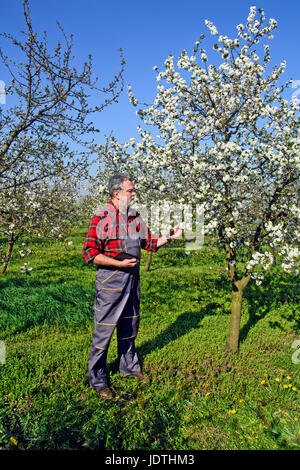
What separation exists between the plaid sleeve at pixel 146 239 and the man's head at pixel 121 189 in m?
0.35

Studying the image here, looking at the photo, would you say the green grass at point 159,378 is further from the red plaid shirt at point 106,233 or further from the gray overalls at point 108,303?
the red plaid shirt at point 106,233

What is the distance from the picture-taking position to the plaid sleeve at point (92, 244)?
3688 millimetres

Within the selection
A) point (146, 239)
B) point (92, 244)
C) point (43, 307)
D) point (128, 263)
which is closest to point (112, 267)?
point (128, 263)

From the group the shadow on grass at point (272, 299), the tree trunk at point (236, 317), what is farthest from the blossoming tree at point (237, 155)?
the shadow on grass at point (272, 299)

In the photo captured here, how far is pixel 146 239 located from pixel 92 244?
83cm

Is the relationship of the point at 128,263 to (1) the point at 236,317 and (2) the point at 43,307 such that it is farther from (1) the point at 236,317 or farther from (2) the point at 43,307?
(2) the point at 43,307

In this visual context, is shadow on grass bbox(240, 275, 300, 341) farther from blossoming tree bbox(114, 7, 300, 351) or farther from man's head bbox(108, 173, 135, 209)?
man's head bbox(108, 173, 135, 209)

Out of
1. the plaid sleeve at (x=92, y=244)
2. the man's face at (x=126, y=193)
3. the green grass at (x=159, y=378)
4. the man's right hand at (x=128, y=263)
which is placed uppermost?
the man's face at (x=126, y=193)

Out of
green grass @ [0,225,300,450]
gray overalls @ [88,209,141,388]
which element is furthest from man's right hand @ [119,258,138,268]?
green grass @ [0,225,300,450]

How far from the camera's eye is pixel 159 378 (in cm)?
421

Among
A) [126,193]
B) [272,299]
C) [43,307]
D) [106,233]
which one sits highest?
[126,193]

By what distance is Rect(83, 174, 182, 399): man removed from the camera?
3.73m
